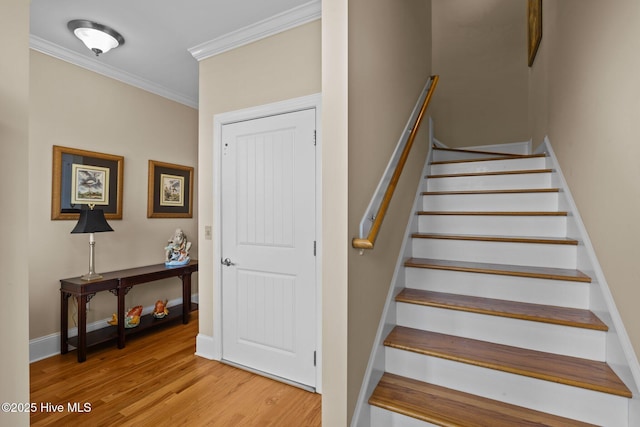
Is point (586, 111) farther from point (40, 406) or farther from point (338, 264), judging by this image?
point (40, 406)

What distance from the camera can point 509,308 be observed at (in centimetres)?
176

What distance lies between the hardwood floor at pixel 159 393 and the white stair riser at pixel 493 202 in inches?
71.4

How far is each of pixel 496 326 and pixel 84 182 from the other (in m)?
3.70

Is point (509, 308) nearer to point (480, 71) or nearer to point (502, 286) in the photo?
point (502, 286)

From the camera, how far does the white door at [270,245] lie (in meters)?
2.34

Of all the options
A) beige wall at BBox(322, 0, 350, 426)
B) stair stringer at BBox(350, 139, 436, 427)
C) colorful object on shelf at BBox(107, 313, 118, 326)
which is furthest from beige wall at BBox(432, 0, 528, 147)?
colorful object on shelf at BBox(107, 313, 118, 326)

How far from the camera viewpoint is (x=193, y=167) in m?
4.19

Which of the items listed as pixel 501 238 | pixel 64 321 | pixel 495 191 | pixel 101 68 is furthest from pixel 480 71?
pixel 64 321

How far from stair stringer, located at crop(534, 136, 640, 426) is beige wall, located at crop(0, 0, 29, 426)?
213cm

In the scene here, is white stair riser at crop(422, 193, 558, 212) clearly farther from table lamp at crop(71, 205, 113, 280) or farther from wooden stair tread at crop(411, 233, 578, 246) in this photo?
table lamp at crop(71, 205, 113, 280)

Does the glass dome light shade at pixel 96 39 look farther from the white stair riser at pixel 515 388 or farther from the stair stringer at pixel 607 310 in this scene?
the stair stringer at pixel 607 310

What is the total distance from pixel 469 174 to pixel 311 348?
198cm

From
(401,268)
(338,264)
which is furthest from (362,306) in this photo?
(401,268)

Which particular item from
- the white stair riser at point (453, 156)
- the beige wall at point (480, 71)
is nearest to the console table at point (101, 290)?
the white stair riser at point (453, 156)
